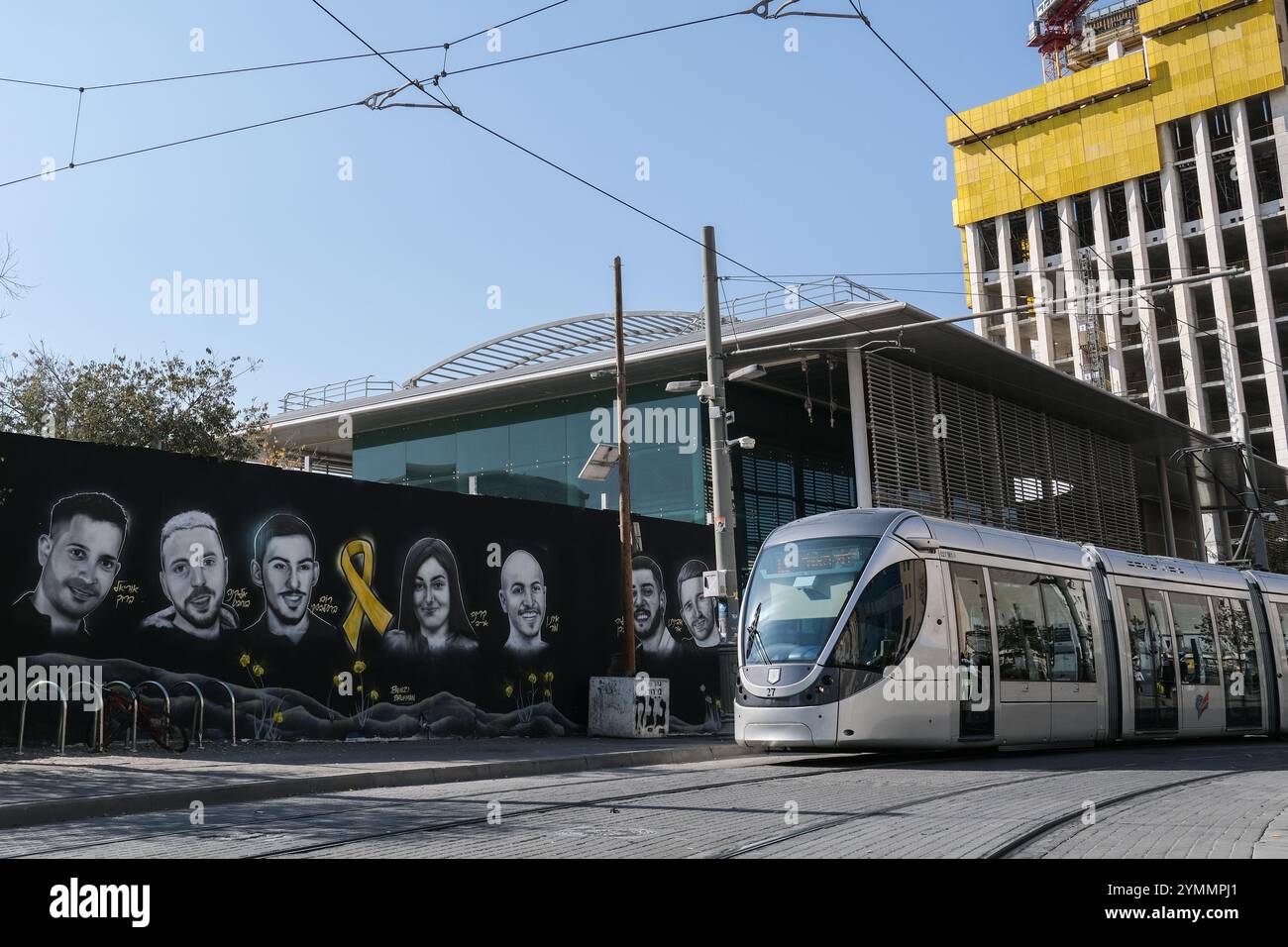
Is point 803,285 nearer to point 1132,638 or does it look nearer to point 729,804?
point 1132,638

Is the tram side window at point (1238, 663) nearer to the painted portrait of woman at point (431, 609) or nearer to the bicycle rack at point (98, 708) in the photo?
the painted portrait of woman at point (431, 609)

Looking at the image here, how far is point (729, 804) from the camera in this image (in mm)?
10586

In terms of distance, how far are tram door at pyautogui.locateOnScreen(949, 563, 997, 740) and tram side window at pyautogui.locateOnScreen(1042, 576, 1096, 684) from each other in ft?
5.44

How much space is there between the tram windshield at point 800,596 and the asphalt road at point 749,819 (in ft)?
5.78

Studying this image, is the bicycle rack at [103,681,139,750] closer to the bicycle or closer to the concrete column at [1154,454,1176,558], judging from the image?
the bicycle

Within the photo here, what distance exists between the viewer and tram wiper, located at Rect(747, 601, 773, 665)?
52.2 ft

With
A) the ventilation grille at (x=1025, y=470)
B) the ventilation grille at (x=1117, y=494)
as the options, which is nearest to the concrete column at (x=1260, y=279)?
the ventilation grille at (x=1117, y=494)

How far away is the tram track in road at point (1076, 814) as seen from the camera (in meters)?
7.57

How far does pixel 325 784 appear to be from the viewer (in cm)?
1273

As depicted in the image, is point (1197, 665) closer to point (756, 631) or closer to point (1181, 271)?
point (756, 631)

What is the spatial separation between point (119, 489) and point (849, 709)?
9975mm

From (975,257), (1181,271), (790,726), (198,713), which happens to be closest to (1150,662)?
(790,726)

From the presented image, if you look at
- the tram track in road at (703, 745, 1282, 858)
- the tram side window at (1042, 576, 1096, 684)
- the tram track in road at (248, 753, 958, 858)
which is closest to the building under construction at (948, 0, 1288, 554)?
the tram side window at (1042, 576, 1096, 684)
